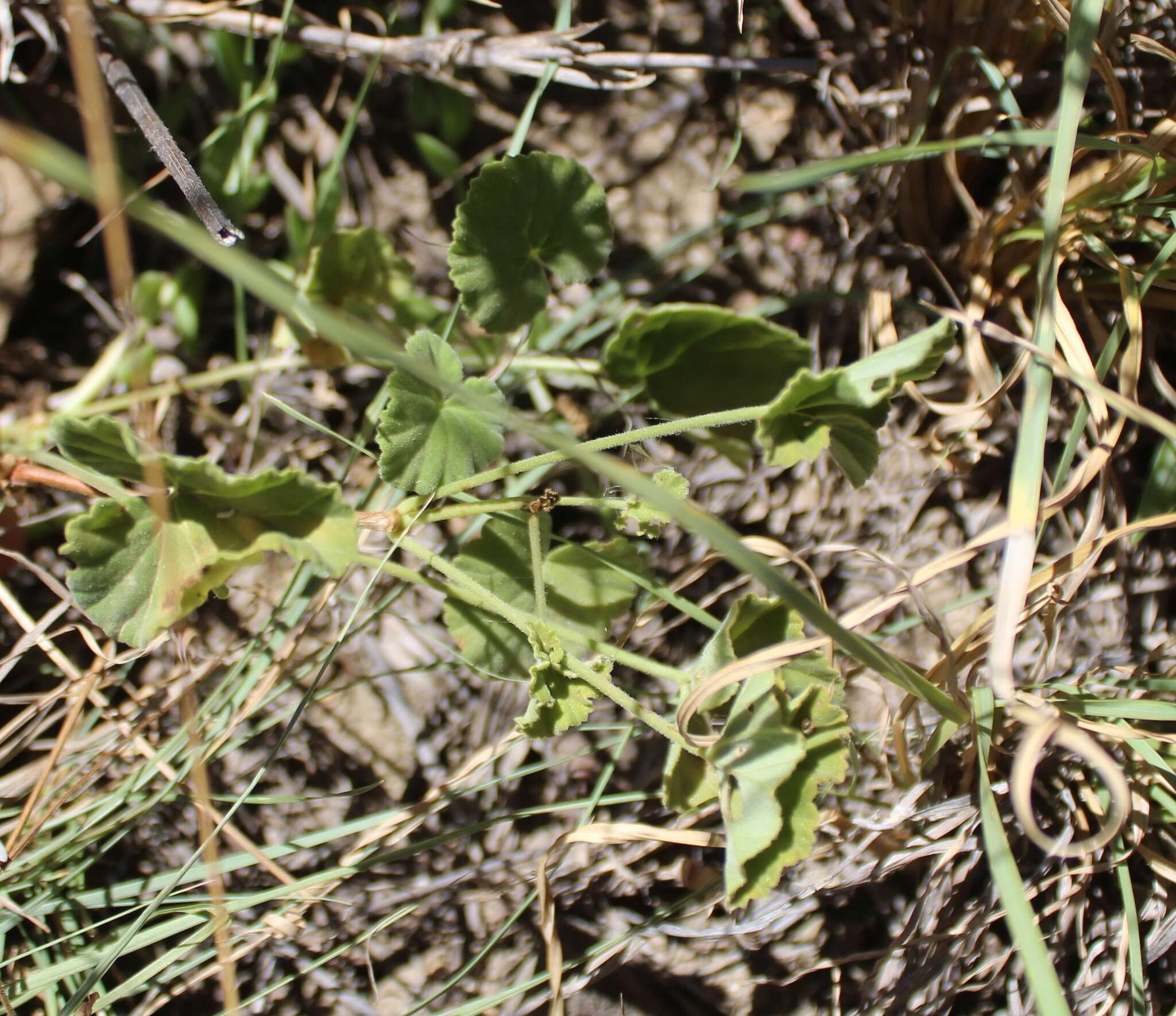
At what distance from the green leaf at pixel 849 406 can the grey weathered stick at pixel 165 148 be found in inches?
23.1

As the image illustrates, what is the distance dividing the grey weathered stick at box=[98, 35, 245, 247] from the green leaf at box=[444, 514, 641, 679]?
0.47 metres

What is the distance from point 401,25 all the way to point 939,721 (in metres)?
1.32

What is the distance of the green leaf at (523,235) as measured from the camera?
46.0 inches

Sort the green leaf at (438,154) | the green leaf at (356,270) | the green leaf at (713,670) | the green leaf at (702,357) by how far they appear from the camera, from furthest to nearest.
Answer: the green leaf at (438,154) → the green leaf at (356,270) → the green leaf at (702,357) → the green leaf at (713,670)

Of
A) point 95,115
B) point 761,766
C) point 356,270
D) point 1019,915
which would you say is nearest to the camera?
point 1019,915

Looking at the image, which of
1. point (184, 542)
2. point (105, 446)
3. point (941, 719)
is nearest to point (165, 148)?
point (105, 446)

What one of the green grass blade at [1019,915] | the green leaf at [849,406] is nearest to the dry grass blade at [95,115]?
the green leaf at [849,406]

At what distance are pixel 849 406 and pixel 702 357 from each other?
0.27 meters

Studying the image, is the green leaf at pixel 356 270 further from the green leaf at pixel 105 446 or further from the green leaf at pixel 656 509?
the green leaf at pixel 656 509

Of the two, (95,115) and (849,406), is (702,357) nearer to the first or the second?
(849,406)

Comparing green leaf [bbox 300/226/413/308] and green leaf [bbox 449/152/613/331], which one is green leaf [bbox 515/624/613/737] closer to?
green leaf [bbox 449/152/613/331]

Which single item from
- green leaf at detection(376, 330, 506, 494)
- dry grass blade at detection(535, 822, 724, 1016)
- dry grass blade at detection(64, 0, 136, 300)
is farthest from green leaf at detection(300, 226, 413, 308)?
dry grass blade at detection(535, 822, 724, 1016)

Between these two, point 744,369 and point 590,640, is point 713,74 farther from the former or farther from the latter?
point 590,640

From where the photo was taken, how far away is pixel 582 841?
1.23 meters
